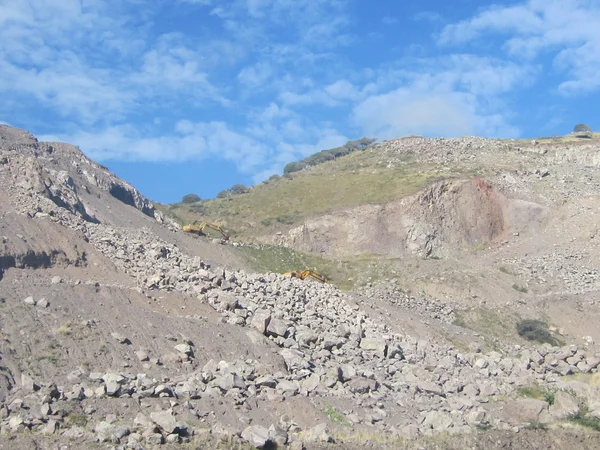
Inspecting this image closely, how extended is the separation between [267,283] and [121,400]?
12.0m

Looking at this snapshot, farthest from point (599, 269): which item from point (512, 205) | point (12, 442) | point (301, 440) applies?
point (12, 442)

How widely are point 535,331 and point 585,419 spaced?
18.8 metres

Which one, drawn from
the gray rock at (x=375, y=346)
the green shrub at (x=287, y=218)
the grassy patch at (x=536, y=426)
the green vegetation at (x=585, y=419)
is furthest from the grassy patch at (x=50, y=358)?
the green shrub at (x=287, y=218)

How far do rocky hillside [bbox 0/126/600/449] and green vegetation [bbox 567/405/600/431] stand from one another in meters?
0.06

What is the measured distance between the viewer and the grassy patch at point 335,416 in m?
17.5

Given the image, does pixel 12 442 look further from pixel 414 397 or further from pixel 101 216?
pixel 101 216

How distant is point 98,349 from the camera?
18328mm

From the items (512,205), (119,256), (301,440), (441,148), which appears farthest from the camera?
(441,148)

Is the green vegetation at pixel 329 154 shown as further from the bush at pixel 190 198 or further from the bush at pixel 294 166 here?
the bush at pixel 190 198

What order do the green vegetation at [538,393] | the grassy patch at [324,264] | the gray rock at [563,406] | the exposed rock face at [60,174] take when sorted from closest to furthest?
1. the gray rock at [563,406]
2. the green vegetation at [538,393]
3. the exposed rock face at [60,174]
4. the grassy patch at [324,264]

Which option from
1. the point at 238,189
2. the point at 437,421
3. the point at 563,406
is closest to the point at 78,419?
the point at 437,421

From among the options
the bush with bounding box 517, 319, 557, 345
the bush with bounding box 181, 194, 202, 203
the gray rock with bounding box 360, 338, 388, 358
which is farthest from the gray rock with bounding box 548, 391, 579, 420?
the bush with bounding box 181, 194, 202, 203

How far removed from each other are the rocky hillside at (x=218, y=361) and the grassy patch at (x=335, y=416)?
59mm

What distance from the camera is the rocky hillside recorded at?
15148 mm
